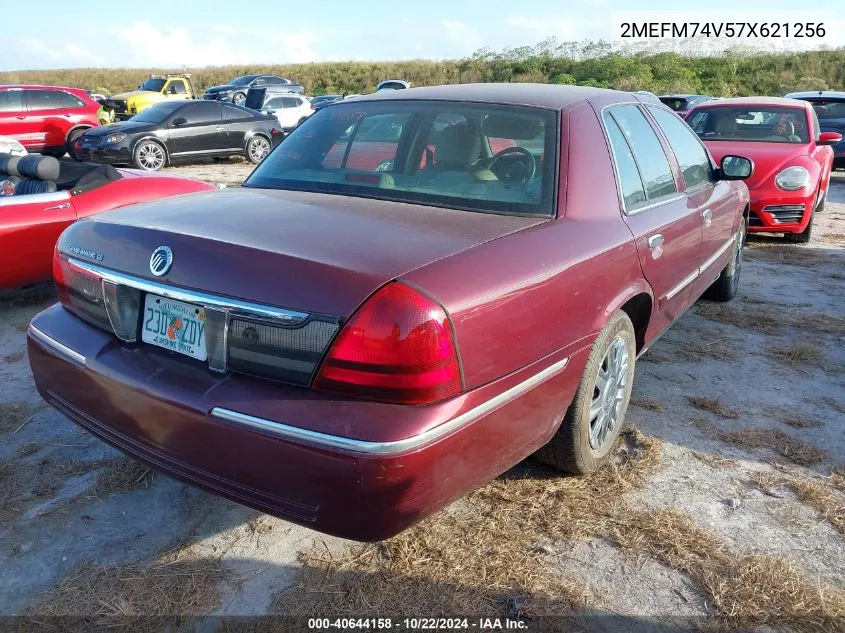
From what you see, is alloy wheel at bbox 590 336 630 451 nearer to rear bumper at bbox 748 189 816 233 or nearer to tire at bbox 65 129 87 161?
rear bumper at bbox 748 189 816 233

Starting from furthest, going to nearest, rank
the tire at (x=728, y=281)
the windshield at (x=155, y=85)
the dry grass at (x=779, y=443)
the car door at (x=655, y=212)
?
the windshield at (x=155, y=85) < the tire at (x=728, y=281) < the dry grass at (x=779, y=443) < the car door at (x=655, y=212)

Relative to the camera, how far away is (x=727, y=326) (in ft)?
16.0

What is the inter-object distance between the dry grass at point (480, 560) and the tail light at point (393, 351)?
74cm

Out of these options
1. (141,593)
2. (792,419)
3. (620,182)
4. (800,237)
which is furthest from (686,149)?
(800,237)

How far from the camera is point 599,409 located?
2875 millimetres

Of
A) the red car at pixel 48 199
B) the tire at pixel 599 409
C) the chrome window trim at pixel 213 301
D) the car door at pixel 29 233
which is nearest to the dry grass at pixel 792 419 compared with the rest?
the tire at pixel 599 409

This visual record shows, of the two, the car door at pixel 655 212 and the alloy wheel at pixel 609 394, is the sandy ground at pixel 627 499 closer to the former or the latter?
the alloy wheel at pixel 609 394

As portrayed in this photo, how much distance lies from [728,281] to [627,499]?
3.03 metres

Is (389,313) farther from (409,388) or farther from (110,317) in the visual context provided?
(110,317)

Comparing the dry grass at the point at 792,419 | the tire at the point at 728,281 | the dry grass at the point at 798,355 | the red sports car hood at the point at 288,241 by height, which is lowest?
the dry grass at the point at 792,419

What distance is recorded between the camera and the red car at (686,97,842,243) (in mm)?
7121

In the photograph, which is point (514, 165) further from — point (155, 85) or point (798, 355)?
point (155, 85)

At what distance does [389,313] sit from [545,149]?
1207 mm

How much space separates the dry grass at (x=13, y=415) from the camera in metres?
3.31
